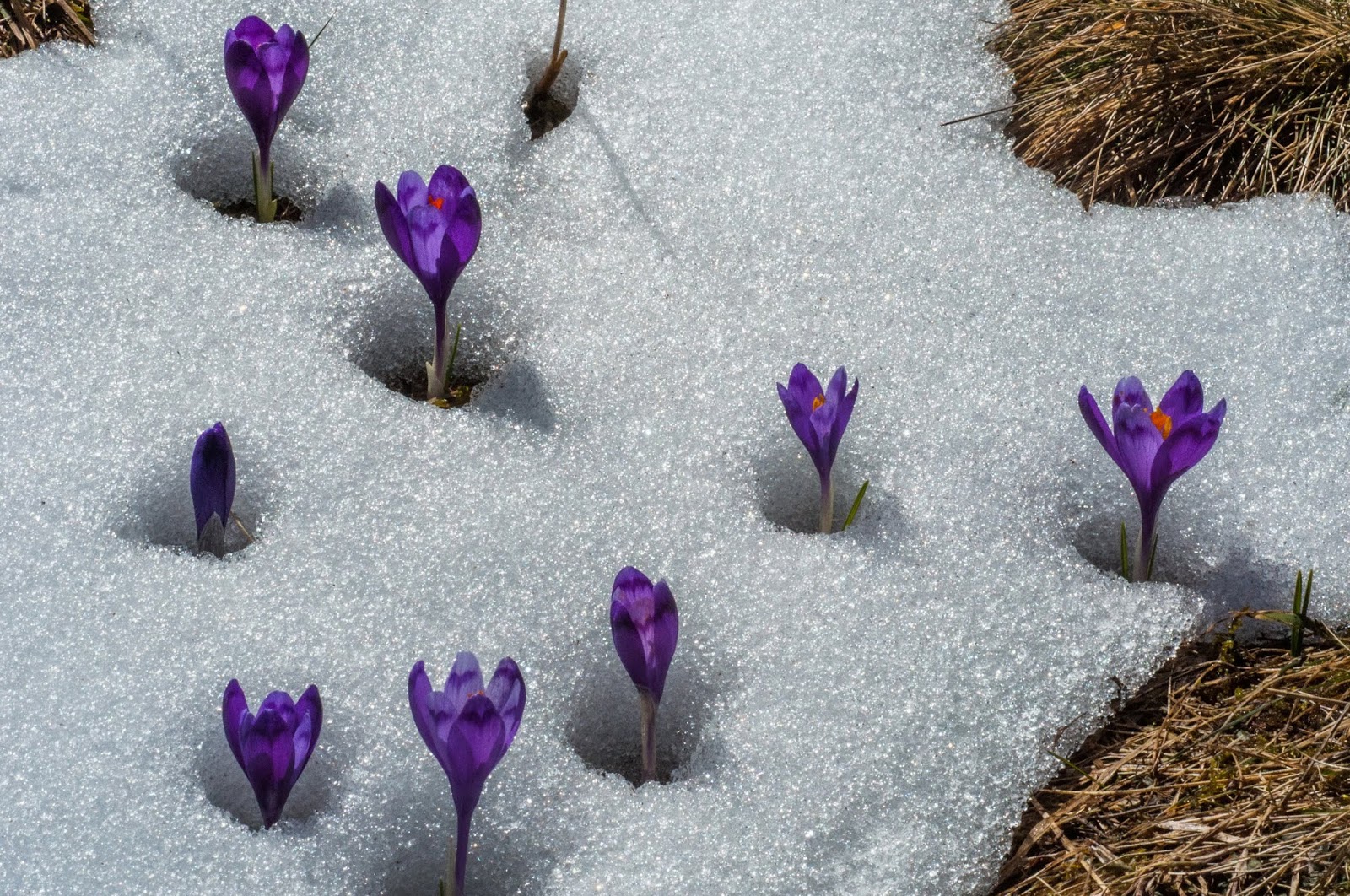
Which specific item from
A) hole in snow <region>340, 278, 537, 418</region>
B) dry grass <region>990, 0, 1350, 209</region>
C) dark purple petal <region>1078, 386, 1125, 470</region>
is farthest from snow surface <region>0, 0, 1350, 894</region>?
dark purple petal <region>1078, 386, 1125, 470</region>

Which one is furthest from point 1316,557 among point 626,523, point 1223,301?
point 626,523

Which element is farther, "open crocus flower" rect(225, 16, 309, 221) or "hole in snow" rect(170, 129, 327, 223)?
"hole in snow" rect(170, 129, 327, 223)

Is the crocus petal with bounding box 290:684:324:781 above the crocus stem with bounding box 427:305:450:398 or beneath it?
beneath

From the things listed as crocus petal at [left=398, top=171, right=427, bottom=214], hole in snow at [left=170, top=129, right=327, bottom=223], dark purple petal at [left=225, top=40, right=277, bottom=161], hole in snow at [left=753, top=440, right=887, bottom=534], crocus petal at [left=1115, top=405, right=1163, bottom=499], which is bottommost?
hole in snow at [left=753, top=440, right=887, bottom=534]

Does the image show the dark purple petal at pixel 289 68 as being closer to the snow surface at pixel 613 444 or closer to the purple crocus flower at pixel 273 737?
the snow surface at pixel 613 444

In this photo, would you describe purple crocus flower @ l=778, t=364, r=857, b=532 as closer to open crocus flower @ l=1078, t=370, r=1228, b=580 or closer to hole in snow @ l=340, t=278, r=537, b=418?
open crocus flower @ l=1078, t=370, r=1228, b=580

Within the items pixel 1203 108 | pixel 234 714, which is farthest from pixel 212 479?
pixel 1203 108
